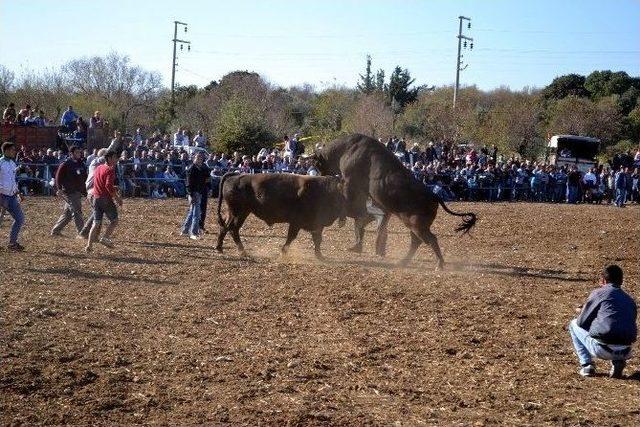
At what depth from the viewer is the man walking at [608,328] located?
732 centimetres

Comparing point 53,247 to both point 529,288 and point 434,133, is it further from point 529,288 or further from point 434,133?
point 434,133

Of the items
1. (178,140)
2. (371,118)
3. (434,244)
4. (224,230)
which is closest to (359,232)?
(434,244)

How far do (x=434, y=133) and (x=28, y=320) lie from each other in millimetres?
41314

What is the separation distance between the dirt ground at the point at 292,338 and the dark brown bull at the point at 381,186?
2.15 ft

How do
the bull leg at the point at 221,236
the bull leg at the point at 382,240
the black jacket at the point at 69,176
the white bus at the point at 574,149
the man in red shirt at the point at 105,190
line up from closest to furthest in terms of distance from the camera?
the man in red shirt at the point at 105,190 → the bull leg at the point at 221,236 → the bull leg at the point at 382,240 → the black jacket at the point at 69,176 → the white bus at the point at 574,149

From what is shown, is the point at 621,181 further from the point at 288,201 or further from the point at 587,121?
the point at 288,201

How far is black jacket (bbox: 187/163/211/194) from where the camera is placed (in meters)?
15.6

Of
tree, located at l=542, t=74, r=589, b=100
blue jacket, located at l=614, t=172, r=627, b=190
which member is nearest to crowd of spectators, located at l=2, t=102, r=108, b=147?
blue jacket, located at l=614, t=172, r=627, b=190

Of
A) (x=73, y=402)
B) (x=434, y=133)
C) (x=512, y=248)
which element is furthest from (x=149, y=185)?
(x=434, y=133)

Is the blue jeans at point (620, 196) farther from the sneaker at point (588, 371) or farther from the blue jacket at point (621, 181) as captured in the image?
the sneaker at point (588, 371)

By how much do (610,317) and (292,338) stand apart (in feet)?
9.89

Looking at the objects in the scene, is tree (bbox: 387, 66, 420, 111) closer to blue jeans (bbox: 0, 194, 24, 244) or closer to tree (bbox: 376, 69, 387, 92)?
tree (bbox: 376, 69, 387, 92)

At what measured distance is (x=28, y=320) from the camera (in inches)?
334

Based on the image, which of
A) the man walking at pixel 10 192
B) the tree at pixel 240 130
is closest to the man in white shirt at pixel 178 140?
the tree at pixel 240 130
